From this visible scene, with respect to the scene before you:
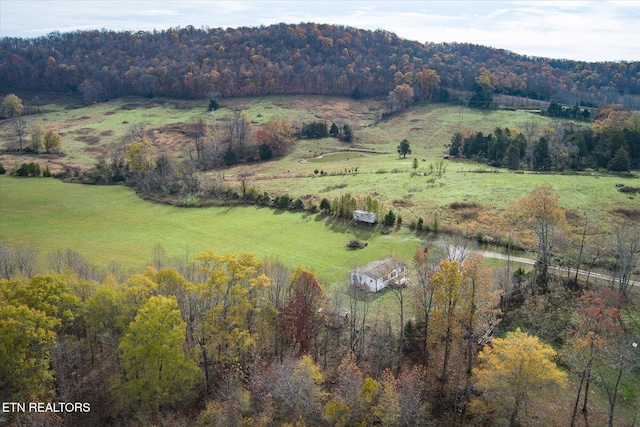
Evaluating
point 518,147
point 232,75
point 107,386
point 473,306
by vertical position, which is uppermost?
point 232,75

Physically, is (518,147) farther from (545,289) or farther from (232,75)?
(232,75)

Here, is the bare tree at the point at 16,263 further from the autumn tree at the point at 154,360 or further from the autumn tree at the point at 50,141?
the autumn tree at the point at 50,141

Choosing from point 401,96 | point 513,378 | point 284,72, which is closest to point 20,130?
point 284,72

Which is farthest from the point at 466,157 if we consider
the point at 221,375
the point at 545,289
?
the point at 221,375

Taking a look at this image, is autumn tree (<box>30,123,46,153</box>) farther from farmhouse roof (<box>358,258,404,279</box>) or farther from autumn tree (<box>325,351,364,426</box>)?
autumn tree (<box>325,351,364,426</box>)

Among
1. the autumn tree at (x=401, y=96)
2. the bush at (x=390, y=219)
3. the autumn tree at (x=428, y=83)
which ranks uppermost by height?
the autumn tree at (x=428, y=83)

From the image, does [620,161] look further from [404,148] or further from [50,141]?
[50,141]

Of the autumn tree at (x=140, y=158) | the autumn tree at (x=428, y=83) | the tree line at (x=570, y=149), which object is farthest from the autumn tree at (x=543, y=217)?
the autumn tree at (x=428, y=83)

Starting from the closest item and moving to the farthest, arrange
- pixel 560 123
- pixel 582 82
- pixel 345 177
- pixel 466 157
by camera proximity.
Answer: pixel 345 177, pixel 466 157, pixel 560 123, pixel 582 82
